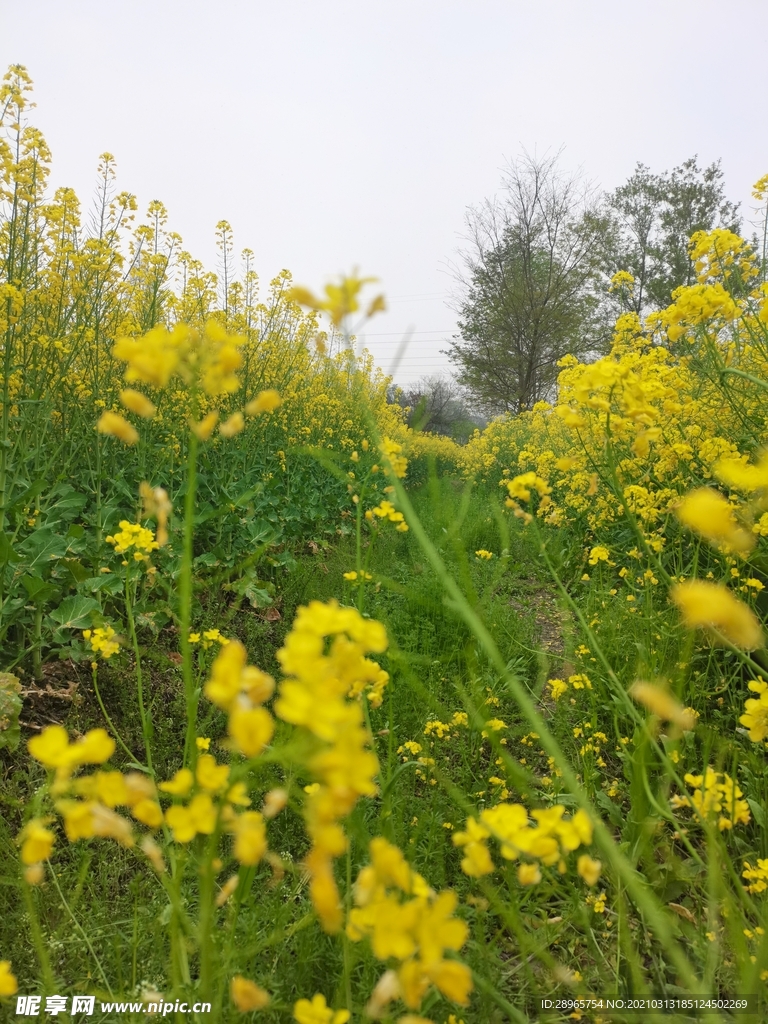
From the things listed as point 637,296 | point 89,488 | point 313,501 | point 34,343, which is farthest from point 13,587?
point 637,296

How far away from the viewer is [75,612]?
2.33 metres

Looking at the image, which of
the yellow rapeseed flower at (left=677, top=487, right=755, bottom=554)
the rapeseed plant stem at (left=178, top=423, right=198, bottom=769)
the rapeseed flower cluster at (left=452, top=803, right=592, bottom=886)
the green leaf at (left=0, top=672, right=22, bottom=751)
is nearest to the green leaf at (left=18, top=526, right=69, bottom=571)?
the green leaf at (left=0, top=672, right=22, bottom=751)

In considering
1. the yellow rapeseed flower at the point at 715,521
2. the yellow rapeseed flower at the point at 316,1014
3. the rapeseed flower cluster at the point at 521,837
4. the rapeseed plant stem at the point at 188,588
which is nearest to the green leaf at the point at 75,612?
the rapeseed plant stem at the point at 188,588

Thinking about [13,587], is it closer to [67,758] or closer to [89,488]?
[89,488]

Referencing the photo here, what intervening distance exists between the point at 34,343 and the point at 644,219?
21910mm

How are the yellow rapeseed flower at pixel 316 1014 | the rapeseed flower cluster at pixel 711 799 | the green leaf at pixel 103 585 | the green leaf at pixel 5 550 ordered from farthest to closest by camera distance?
1. the green leaf at pixel 103 585
2. the green leaf at pixel 5 550
3. the rapeseed flower cluster at pixel 711 799
4. the yellow rapeseed flower at pixel 316 1014

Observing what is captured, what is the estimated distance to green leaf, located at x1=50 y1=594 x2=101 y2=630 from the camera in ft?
7.54

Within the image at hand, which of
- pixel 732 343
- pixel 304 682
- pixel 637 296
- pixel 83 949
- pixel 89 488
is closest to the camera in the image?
→ pixel 304 682

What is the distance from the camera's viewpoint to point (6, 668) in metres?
2.17

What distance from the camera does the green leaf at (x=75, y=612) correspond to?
2297 millimetres

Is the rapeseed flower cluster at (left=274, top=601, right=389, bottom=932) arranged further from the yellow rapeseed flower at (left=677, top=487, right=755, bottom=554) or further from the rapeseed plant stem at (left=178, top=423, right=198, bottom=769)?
the yellow rapeseed flower at (left=677, top=487, right=755, bottom=554)

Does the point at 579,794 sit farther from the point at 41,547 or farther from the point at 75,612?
the point at 41,547

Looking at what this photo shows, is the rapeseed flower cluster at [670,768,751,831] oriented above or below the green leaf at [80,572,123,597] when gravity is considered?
below

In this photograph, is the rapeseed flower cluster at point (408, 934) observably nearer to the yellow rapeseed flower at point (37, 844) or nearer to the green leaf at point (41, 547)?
the yellow rapeseed flower at point (37, 844)
